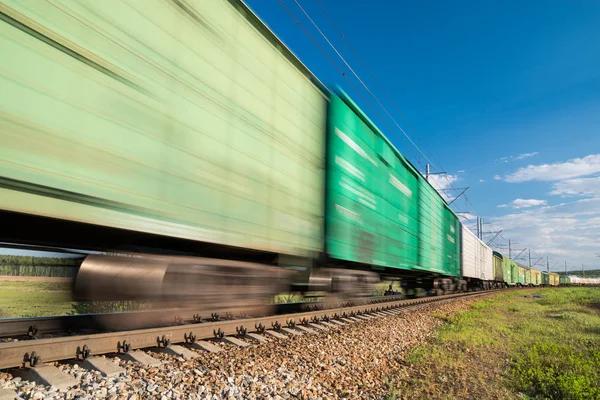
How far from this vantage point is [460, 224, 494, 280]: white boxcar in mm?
24561

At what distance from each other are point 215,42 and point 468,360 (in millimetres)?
5160

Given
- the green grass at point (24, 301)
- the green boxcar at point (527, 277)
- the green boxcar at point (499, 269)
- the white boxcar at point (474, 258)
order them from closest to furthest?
the green grass at point (24, 301) → the white boxcar at point (474, 258) → the green boxcar at point (499, 269) → the green boxcar at point (527, 277)

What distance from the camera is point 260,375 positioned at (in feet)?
12.4

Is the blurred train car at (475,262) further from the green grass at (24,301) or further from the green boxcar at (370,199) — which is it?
the green grass at (24,301)

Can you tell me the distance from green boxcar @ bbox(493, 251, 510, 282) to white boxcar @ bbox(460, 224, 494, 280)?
3.68 metres

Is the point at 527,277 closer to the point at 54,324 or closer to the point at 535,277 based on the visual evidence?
the point at 535,277

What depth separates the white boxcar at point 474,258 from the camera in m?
24.6

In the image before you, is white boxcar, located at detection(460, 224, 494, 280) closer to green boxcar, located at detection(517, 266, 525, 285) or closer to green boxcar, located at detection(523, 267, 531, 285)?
green boxcar, located at detection(517, 266, 525, 285)

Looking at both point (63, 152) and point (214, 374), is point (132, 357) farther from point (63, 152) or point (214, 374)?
point (63, 152)

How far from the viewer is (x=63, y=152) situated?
312 centimetres

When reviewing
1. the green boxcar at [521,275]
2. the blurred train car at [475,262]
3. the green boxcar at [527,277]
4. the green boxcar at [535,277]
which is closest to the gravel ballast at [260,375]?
the blurred train car at [475,262]

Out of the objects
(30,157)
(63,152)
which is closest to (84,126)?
(63,152)

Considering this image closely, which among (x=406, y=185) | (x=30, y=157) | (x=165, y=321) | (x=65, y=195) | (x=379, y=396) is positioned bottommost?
(x=379, y=396)

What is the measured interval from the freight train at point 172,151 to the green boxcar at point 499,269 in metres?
38.6
